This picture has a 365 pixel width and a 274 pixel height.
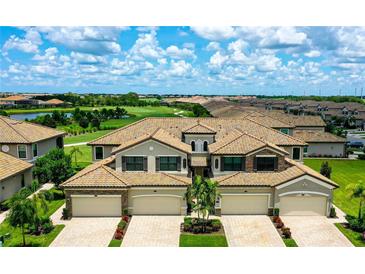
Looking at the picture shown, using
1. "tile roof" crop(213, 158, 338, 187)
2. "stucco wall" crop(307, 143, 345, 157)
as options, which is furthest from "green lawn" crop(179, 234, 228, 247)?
"stucco wall" crop(307, 143, 345, 157)

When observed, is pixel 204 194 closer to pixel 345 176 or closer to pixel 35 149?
pixel 35 149

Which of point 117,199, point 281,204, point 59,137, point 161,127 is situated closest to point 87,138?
point 59,137

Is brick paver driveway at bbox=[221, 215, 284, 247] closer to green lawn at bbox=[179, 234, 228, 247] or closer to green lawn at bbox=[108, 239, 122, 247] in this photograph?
green lawn at bbox=[179, 234, 228, 247]

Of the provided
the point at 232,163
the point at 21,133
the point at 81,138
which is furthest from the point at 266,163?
the point at 81,138

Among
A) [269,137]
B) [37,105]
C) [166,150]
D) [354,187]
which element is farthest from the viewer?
[37,105]

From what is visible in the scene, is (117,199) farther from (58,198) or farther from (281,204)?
(281,204)

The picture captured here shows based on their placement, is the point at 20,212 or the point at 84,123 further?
the point at 84,123

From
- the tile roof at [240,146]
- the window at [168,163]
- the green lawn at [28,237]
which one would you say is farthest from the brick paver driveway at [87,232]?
the tile roof at [240,146]
